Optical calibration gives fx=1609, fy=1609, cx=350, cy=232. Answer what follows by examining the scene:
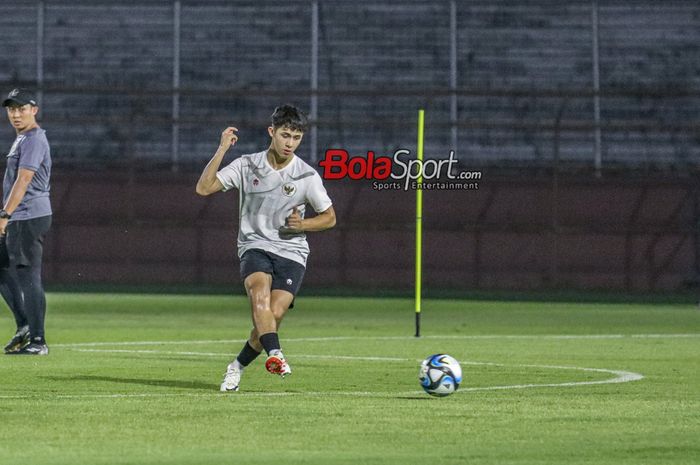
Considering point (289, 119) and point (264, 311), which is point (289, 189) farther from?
point (264, 311)

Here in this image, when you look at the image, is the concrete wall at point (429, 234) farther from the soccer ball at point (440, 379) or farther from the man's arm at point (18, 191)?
the soccer ball at point (440, 379)

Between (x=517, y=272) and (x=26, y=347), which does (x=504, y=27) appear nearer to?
(x=517, y=272)

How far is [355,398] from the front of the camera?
33.6ft

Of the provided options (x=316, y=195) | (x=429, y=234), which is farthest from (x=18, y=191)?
(x=429, y=234)

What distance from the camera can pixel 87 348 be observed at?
50.9ft

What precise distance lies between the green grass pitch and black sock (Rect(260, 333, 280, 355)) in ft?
1.05

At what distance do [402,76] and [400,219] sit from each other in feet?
25.4

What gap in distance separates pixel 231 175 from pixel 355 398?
1.89m

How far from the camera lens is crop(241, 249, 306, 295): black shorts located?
36.4 feet

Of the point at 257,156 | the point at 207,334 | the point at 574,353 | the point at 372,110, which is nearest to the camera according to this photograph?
the point at 257,156

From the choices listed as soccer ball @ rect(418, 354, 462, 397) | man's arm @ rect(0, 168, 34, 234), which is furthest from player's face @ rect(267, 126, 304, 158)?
man's arm @ rect(0, 168, 34, 234)

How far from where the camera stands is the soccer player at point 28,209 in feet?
45.4

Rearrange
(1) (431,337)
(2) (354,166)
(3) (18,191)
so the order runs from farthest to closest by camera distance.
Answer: (2) (354,166)
(1) (431,337)
(3) (18,191)

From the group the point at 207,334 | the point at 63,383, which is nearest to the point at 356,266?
the point at 207,334
